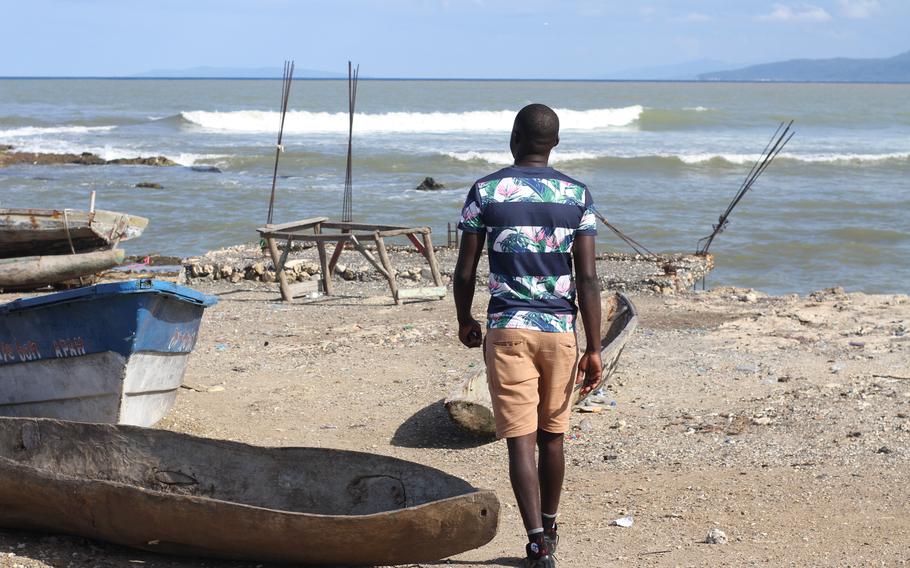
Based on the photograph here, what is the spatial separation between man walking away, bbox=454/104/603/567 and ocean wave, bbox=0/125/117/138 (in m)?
45.6

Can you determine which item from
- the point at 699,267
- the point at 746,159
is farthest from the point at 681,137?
the point at 699,267

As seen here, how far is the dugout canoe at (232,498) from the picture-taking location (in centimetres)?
384

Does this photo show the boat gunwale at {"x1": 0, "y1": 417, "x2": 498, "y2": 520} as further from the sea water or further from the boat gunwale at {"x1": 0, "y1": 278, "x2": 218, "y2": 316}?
the sea water

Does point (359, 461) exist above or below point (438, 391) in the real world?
Answer: above

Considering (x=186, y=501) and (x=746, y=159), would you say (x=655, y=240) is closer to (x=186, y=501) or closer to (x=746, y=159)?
(x=186, y=501)

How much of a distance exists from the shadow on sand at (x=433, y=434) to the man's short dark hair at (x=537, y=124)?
272 cm

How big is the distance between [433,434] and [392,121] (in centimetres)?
5186

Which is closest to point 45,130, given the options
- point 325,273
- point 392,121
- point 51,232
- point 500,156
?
point 392,121

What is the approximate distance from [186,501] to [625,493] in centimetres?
250

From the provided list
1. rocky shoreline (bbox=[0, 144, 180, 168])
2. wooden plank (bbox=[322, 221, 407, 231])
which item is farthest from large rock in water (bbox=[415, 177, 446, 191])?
wooden plank (bbox=[322, 221, 407, 231])

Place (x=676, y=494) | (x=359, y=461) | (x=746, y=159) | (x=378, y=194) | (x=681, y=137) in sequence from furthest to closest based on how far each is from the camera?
(x=681, y=137) < (x=746, y=159) < (x=378, y=194) < (x=676, y=494) < (x=359, y=461)

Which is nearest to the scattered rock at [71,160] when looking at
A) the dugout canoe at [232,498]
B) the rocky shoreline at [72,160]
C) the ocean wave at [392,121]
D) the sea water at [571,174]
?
the rocky shoreline at [72,160]

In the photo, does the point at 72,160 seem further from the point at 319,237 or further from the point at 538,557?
the point at 538,557

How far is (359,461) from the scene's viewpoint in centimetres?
452
